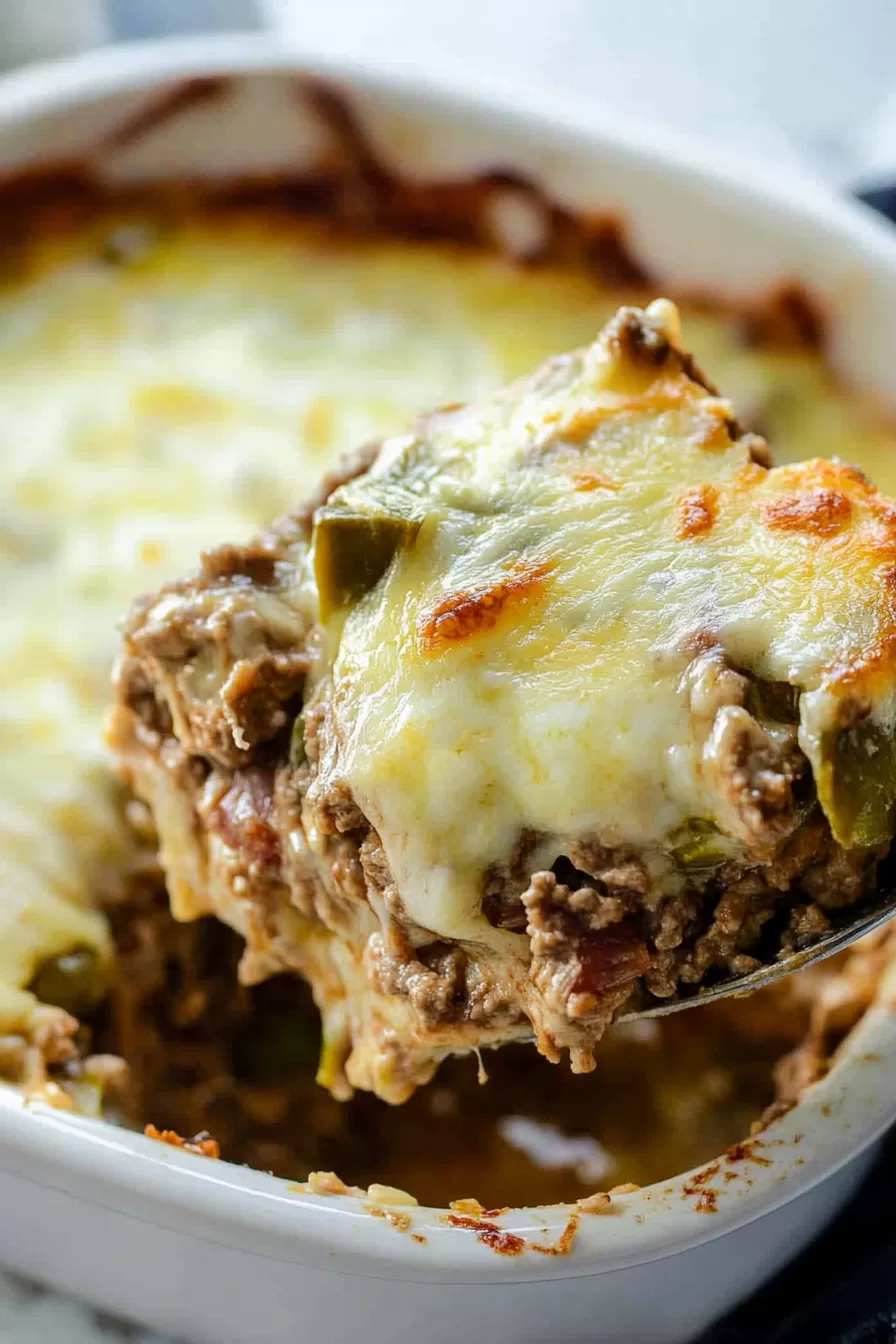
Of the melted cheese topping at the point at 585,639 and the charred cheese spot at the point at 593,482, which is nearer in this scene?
the melted cheese topping at the point at 585,639

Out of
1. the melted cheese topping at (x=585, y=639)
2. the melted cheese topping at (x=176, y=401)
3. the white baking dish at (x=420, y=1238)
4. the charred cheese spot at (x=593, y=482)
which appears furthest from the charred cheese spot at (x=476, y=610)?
the melted cheese topping at (x=176, y=401)

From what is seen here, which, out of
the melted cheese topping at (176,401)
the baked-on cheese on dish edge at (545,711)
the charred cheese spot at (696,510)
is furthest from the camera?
the melted cheese topping at (176,401)

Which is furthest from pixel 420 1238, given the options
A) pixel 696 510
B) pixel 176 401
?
pixel 176 401

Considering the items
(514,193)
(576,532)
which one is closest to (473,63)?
(514,193)

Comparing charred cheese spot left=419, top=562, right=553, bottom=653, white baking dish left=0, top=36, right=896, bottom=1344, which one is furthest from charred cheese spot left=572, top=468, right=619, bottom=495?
white baking dish left=0, top=36, right=896, bottom=1344

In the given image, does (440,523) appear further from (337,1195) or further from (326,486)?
(337,1195)

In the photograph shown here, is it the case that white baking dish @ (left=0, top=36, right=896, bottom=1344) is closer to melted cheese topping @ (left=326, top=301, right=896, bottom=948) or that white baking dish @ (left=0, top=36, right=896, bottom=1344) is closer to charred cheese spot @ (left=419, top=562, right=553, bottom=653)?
melted cheese topping @ (left=326, top=301, right=896, bottom=948)

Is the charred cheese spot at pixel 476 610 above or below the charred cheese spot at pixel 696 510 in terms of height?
below

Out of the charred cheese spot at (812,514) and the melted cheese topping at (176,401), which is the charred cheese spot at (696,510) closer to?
the charred cheese spot at (812,514)
